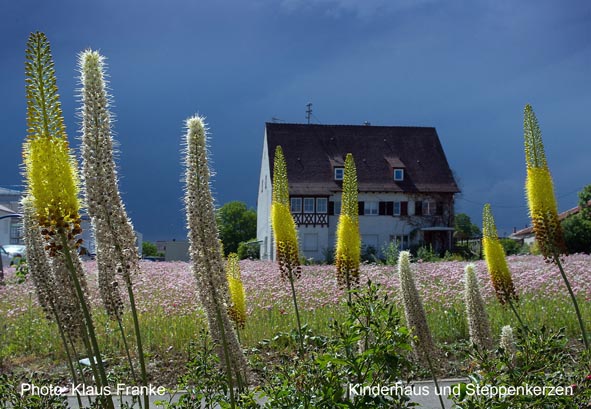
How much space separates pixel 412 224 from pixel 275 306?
36.0 metres

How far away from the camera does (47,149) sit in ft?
9.83

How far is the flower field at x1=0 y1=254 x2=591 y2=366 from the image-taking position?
9.68m

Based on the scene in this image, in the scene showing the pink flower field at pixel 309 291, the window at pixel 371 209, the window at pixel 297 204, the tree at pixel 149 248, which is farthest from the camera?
the tree at pixel 149 248

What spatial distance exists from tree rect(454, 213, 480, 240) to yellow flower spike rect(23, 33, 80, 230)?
151 feet

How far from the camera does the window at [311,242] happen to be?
4525cm

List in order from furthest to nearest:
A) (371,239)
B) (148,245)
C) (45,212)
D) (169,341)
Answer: (148,245) → (371,239) → (169,341) → (45,212)

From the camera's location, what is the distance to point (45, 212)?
2.97 m

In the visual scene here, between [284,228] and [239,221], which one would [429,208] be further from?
[284,228]

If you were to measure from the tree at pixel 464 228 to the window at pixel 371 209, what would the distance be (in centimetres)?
684

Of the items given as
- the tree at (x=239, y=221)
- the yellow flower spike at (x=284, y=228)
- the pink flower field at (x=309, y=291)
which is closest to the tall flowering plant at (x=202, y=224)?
the yellow flower spike at (x=284, y=228)

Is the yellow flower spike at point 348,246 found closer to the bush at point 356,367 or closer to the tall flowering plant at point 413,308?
the tall flowering plant at point 413,308

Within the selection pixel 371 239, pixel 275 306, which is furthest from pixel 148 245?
pixel 275 306

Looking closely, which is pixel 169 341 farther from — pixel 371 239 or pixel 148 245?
pixel 148 245

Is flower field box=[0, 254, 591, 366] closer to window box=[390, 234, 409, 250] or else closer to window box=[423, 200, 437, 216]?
window box=[390, 234, 409, 250]
